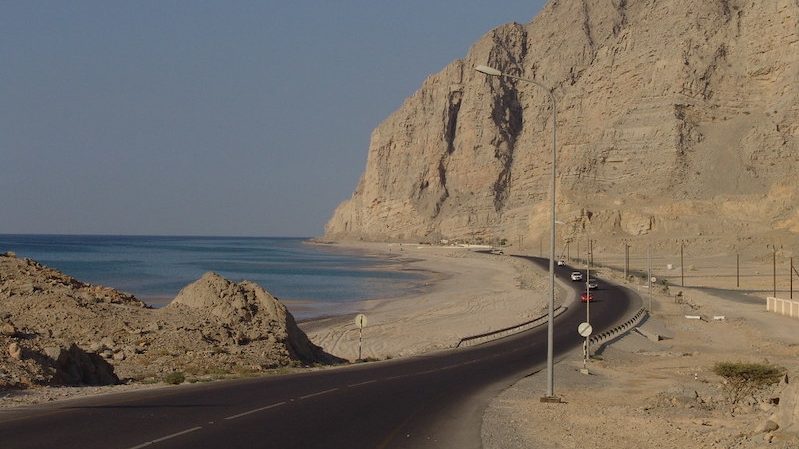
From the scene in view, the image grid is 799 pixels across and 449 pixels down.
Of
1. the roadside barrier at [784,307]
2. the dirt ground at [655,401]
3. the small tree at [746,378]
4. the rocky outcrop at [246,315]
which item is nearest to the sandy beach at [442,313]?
the rocky outcrop at [246,315]

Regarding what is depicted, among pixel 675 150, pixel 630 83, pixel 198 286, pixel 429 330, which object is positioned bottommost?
pixel 429 330

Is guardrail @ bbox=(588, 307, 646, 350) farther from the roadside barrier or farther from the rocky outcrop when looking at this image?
the rocky outcrop

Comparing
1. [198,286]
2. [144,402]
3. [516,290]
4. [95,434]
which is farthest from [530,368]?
[516,290]

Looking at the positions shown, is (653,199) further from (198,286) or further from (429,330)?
(198,286)

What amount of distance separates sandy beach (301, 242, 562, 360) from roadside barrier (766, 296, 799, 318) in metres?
13.5

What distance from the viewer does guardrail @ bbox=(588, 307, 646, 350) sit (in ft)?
114

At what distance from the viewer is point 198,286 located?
29.7 metres

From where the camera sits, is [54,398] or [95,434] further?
[54,398]

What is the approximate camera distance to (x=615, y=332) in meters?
38.3

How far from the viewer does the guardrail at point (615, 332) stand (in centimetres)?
3472

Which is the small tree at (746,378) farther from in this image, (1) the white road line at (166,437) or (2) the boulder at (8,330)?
(2) the boulder at (8,330)

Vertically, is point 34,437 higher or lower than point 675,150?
lower

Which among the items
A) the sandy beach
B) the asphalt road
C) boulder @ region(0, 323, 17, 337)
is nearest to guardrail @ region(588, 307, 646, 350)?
the sandy beach

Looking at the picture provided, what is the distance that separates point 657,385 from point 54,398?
1514cm
